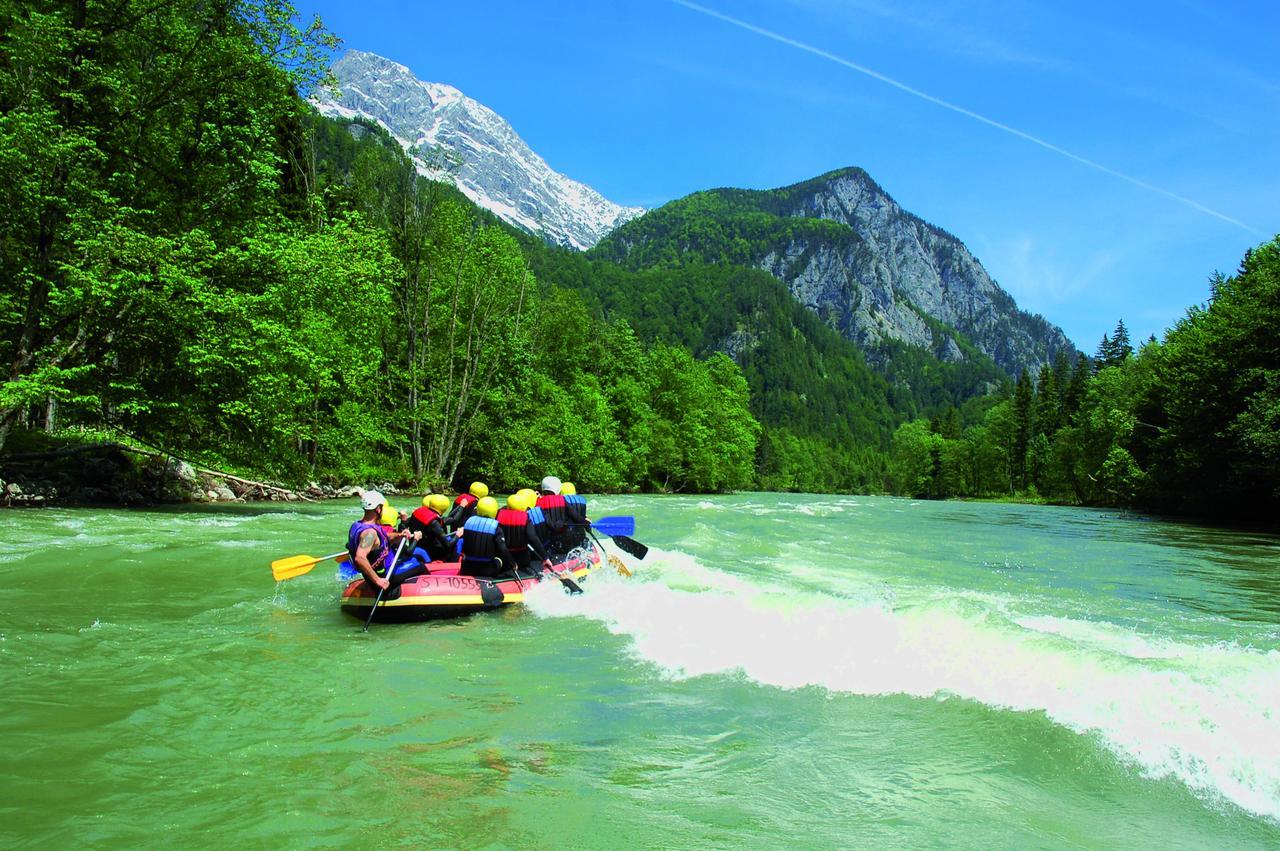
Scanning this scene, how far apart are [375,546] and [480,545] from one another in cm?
148

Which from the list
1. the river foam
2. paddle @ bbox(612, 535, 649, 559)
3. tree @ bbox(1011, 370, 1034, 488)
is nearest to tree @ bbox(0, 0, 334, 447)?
paddle @ bbox(612, 535, 649, 559)

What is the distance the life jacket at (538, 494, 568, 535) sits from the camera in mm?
11766

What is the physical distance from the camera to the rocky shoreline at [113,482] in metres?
16.4

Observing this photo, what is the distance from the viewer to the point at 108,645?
21.8 ft

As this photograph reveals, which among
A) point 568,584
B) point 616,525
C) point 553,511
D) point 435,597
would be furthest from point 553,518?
point 435,597

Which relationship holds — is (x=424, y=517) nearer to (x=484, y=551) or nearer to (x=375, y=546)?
(x=484, y=551)

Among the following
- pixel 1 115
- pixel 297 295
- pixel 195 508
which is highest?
pixel 1 115

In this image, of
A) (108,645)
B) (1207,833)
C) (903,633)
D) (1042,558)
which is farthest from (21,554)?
(1042,558)

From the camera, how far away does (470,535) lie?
9.87 m

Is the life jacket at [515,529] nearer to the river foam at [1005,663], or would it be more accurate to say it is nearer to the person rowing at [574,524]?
the river foam at [1005,663]

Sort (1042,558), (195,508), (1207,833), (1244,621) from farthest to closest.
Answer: (195,508), (1042,558), (1244,621), (1207,833)

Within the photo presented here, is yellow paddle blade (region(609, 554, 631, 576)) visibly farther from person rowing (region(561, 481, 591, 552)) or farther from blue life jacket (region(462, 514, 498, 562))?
blue life jacket (region(462, 514, 498, 562))

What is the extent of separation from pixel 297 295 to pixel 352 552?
1053cm

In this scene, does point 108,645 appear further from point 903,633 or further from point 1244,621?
point 1244,621
